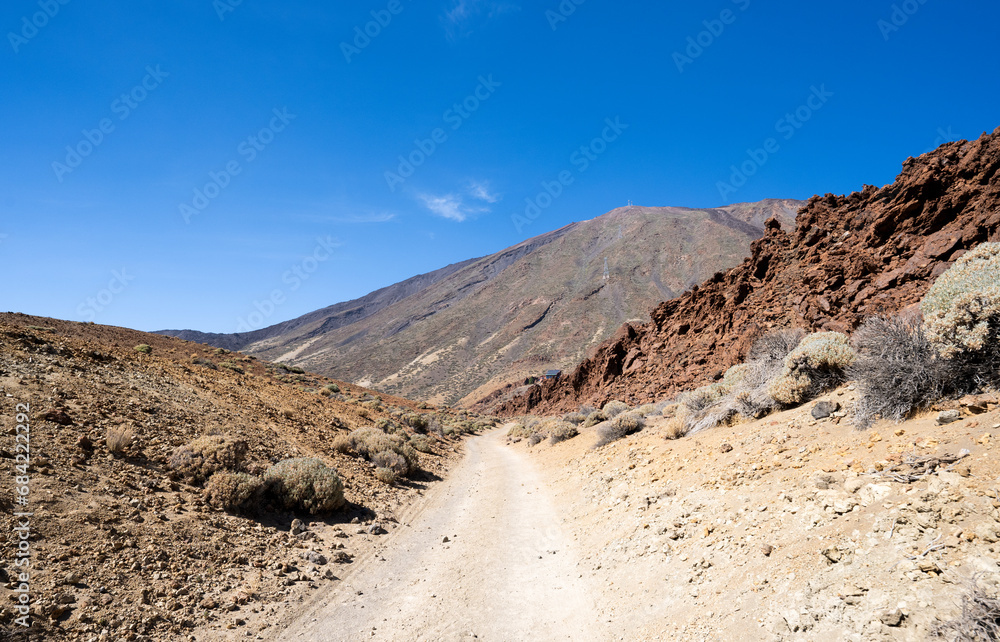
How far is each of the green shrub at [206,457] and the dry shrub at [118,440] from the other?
0.70 metres

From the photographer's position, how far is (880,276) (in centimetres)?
1408

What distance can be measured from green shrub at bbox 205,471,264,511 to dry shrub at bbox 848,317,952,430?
9460mm

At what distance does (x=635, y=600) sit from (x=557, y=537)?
9.70 feet

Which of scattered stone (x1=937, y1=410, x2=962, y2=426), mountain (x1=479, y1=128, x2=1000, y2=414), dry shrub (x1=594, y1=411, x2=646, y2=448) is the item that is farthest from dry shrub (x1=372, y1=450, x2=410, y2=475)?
mountain (x1=479, y1=128, x2=1000, y2=414)

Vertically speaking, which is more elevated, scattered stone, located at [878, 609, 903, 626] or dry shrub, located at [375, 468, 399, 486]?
dry shrub, located at [375, 468, 399, 486]

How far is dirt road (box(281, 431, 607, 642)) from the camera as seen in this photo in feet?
16.1

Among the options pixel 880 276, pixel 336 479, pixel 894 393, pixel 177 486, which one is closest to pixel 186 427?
pixel 177 486

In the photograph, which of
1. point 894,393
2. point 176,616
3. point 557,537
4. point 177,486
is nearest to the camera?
point 176,616

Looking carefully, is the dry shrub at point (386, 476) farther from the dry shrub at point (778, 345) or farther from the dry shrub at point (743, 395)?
the dry shrub at point (778, 345)

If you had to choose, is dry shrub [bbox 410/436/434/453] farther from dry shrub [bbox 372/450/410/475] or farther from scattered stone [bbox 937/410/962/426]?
scattered stone [bbox 937/410/962/426]

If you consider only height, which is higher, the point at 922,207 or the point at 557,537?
the point at 922,207

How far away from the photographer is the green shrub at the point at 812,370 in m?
7.91

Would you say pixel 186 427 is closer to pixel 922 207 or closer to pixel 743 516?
pixel 743 516

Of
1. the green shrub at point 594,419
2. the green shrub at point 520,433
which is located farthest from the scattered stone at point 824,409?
the green shrub at point 520,433
